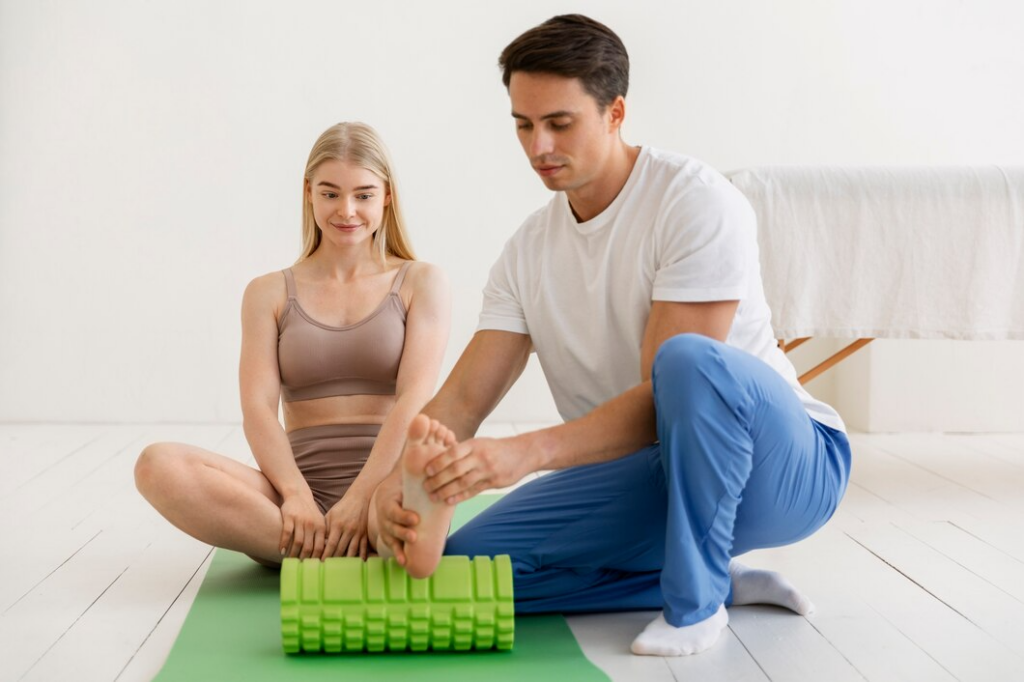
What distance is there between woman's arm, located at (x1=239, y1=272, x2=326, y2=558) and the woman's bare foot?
1.26ft

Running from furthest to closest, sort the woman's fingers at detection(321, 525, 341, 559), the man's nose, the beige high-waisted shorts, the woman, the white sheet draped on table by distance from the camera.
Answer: the white sheet draped on table, the beige high-waisted shorts, the woman, the woman's fingers at detection(321, 525, 341, 559), the man's nose

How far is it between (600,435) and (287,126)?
2.70m

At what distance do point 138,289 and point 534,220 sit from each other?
2.44m

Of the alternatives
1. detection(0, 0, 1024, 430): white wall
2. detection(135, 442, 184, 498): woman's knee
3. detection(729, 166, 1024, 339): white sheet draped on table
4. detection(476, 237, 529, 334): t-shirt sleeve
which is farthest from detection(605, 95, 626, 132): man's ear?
detection(0, 0, 1024, 430): white wall

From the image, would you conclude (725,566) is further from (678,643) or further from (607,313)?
(607,313)

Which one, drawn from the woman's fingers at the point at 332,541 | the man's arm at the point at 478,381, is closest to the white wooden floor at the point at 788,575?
the woman's fingers at the point at 332,541

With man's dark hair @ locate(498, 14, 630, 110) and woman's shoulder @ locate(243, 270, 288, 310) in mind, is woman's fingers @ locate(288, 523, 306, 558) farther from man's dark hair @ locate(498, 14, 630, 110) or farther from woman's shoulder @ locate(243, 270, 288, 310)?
man's dark hair @ locate(498, 14, 630, 110)

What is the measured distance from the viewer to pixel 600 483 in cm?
169

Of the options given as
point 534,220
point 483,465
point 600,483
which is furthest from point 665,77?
point 483,465

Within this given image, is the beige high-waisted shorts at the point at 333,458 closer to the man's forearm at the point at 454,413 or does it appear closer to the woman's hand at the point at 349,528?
the woman's hand at the point at 349,528

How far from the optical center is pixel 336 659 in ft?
5.02

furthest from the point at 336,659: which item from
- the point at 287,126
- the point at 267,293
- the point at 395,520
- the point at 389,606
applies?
the point at 287,126

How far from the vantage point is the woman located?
1.94 meters

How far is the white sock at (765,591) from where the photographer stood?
1751mm
